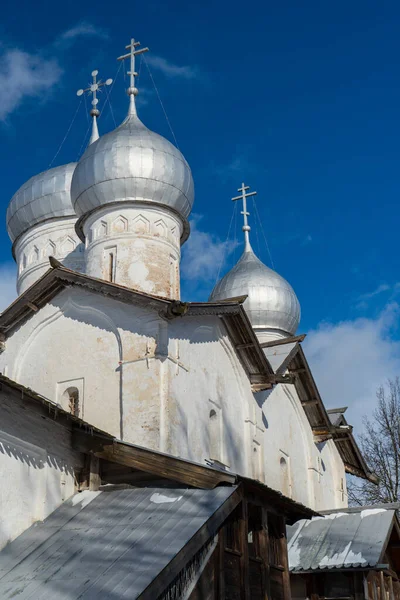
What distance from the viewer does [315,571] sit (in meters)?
11.2

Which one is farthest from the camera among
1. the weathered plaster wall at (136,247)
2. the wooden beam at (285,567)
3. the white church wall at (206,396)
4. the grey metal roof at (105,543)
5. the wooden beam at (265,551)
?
the weathered plaster wall at (136,247)

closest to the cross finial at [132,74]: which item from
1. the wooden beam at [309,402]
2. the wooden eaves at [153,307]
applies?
the wooden eaves at [153,307]

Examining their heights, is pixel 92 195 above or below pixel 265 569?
above

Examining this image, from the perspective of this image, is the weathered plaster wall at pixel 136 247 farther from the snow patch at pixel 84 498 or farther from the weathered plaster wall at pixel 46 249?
the snow patch at pixel 84 498

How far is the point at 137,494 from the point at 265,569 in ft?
5.22

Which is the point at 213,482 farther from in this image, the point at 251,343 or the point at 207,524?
the point at 251,343

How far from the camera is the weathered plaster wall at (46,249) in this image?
17.8 meters

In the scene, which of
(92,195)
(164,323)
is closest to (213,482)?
(164,323)

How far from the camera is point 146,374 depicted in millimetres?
11242

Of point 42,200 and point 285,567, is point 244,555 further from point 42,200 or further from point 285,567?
point 42,200

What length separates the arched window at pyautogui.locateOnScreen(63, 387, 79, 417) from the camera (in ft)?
39.4

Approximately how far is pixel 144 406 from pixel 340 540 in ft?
11.7

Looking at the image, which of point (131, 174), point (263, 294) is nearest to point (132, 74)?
point (131, 174)

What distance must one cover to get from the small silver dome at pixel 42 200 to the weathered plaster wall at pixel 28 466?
9.94 metres
